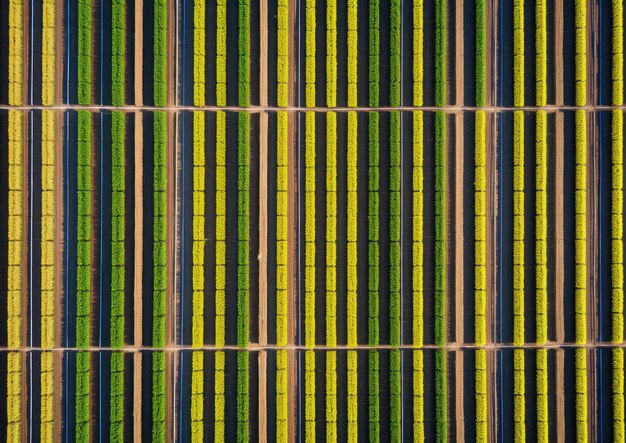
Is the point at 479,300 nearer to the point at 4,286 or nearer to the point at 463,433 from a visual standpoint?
the point at 463,433

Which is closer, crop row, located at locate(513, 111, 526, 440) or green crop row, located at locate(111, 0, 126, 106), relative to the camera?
green crop row, located at locate(111, 0, 126, 106)

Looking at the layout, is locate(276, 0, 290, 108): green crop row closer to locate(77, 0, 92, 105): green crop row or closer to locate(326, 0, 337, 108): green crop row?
locate(326, 0, 337, 108): green crop row

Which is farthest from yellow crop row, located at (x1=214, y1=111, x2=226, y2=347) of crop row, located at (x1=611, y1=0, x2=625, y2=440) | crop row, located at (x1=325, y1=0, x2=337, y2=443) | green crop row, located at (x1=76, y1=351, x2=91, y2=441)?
crop row, located at (x1=611, y1=0, x2=625, y2=440)

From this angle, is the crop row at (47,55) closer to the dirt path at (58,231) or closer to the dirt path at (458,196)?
the dirt path at (58,231)

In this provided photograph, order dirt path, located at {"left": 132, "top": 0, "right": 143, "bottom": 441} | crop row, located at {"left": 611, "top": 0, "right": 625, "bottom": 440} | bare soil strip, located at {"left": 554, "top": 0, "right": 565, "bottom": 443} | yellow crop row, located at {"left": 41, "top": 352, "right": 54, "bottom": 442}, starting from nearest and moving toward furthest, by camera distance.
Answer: yellow crop row, located at {"left": 41, "top": 352, "right": 54, "bottom": 442} → dirt path, located at {"left": 132, "top": 0, "right": 143, "bottom": 441} → crop row, located at {"left": 611, "top": 0, "right": 625, "bottom": 440} → bare soil strip, located at {"left": 554, "top": 0, "right": 565, "bottom": 443}

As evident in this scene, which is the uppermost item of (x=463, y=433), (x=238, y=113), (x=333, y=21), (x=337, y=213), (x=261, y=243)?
(x=333, y=21)

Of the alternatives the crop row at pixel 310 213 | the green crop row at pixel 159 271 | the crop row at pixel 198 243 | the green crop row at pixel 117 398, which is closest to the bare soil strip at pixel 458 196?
the crop row at pixel 310 213

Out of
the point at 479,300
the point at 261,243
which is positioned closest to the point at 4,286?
the point at 261,243
